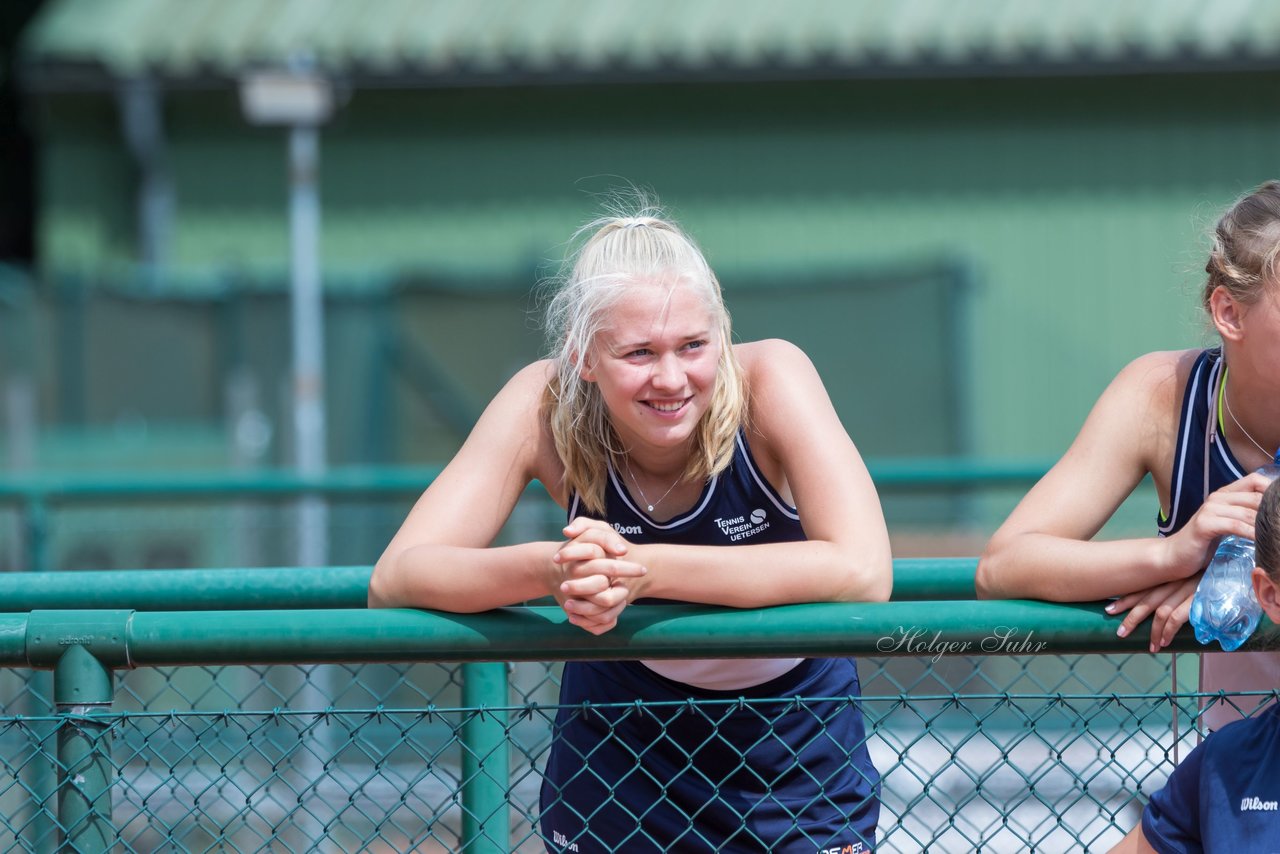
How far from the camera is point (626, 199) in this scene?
27.7 feet

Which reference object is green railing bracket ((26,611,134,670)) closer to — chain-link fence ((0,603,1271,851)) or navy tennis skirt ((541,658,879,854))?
chain-link fence ((0,603,1271,851))

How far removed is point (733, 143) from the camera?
27.9ft

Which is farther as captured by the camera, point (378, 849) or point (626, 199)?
point (626, 199)

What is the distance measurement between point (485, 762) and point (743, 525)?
27.0 inches

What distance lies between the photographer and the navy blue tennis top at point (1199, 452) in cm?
230

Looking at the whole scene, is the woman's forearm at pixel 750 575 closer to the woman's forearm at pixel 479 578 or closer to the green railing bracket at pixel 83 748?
the woman's forearm at pixel 479 578

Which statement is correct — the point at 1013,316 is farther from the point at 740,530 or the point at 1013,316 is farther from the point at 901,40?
the point at 740,530

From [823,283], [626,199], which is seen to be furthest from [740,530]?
Answer: [626,199]

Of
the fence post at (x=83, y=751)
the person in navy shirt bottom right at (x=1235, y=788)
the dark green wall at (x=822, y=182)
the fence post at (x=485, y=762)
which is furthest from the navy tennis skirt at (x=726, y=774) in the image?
the dark green wall at (x=822, y=182)

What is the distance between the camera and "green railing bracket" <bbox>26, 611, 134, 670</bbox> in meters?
2.15

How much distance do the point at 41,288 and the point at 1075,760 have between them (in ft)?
17.6

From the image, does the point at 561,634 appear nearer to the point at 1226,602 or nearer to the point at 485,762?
the point at 485,762

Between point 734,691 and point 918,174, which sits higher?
point 918,174

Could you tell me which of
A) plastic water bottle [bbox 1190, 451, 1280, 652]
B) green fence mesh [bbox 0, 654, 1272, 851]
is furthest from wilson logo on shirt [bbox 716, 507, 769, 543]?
green fence mesh [bbox 0, 654, 1272, 851]
